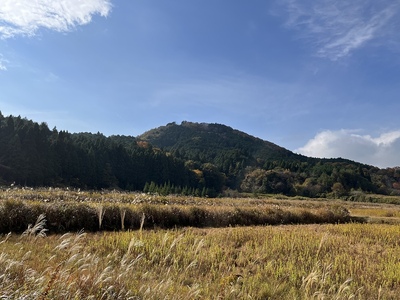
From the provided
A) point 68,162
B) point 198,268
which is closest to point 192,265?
point 198,268

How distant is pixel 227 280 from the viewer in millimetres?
6355

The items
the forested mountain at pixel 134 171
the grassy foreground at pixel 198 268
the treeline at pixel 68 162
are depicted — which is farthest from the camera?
the forested mountain at pixel 134 171

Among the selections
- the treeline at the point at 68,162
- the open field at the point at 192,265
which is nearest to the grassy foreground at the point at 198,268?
the open field at the point at 192,265

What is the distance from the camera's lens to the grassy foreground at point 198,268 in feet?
15.7

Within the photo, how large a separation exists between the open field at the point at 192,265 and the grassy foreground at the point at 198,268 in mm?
18

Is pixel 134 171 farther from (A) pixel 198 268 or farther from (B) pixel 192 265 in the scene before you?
(B) pixel 192 265

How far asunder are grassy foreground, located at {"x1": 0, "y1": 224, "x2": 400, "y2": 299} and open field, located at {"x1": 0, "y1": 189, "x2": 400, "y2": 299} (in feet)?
0.06

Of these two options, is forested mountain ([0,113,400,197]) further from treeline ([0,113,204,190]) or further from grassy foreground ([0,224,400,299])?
grassy foreground ([0,224,400,299])

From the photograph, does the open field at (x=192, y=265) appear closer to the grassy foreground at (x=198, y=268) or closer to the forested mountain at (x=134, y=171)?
the grassy foreground at (x=198, y=268)

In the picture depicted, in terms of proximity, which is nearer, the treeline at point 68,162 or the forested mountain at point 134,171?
the treeline at point 68,162

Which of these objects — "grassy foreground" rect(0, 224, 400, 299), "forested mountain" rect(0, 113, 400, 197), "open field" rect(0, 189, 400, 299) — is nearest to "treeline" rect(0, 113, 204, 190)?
"forested mountain" rect(0, 113, 400, 197)

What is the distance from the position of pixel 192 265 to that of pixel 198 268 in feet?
2.13

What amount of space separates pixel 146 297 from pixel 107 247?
4.85 meters

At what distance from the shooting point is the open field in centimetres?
483
